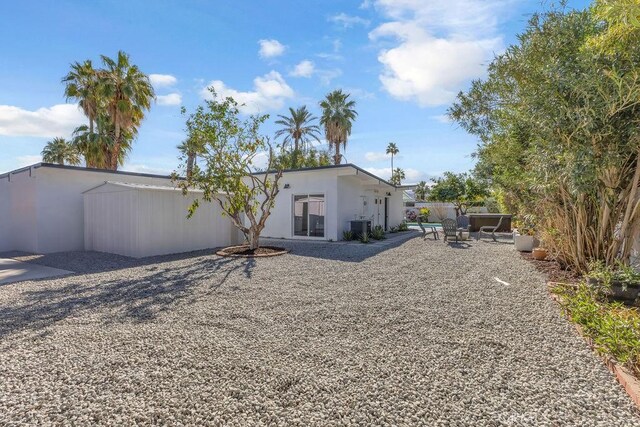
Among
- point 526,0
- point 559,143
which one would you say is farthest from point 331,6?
point 559,143

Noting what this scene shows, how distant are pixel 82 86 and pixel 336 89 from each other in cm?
1664

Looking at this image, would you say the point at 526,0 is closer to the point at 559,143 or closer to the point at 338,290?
the point at 559,143

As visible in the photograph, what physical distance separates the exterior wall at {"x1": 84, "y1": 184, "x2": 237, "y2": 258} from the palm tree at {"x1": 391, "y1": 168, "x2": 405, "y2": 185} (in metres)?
35.9

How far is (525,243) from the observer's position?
10242 mm

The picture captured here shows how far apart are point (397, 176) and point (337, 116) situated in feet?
72.9

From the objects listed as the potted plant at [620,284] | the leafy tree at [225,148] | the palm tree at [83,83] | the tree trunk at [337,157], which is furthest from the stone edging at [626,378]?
the tree trunk at [337,157]

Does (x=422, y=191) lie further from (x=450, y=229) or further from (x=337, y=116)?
(x=450, y=229)

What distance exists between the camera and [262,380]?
8.70 ft

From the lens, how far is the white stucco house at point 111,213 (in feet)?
33.1

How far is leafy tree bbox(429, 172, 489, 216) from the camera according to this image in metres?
24.3

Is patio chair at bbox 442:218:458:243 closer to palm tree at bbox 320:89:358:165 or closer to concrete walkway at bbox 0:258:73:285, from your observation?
concrete walkway at bbox 0:258:73:285

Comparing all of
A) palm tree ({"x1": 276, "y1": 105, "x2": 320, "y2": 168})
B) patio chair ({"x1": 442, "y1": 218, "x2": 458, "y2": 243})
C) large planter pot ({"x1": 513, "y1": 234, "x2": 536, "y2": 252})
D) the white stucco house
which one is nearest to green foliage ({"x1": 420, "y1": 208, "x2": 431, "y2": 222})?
palm tree ({"x1": 276, "y1": 105, "x2": 320, "y2": 168})

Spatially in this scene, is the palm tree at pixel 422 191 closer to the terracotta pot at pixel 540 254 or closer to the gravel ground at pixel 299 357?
the terracotta pot at pixel 540 254

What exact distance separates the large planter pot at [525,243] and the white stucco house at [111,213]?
5956mm
